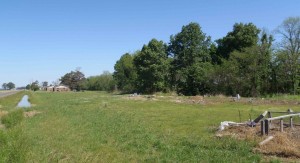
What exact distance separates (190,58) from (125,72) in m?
29.9

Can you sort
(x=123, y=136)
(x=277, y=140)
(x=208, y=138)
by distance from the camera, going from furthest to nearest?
(x=123, y=136), (x=208, y=138), (x=277, y=140)

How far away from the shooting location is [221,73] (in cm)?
5459

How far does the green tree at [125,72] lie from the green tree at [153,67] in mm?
15010

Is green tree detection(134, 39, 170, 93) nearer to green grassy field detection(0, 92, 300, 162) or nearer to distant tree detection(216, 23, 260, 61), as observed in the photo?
distant tree detection(216, 23, 260, 61)

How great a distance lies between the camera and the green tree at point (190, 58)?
60.4 metres

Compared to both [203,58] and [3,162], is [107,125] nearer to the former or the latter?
[3,162]

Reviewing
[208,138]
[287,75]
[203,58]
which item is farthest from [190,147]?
[203,58]

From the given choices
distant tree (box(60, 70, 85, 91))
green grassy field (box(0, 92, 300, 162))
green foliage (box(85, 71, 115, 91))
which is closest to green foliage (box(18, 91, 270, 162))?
green grassy field (box(0, 92, 300, 162))

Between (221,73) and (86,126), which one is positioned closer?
(86,126)

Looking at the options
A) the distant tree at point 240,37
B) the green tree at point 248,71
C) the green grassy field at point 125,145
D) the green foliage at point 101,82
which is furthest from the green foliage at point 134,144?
the green foliage at point 101,82

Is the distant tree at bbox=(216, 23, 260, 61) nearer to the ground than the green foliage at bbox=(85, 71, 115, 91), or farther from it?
farther from it

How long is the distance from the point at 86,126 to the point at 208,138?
25.9 feet

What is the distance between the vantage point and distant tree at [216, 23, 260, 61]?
56.9 metres

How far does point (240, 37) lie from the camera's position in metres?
57.4
